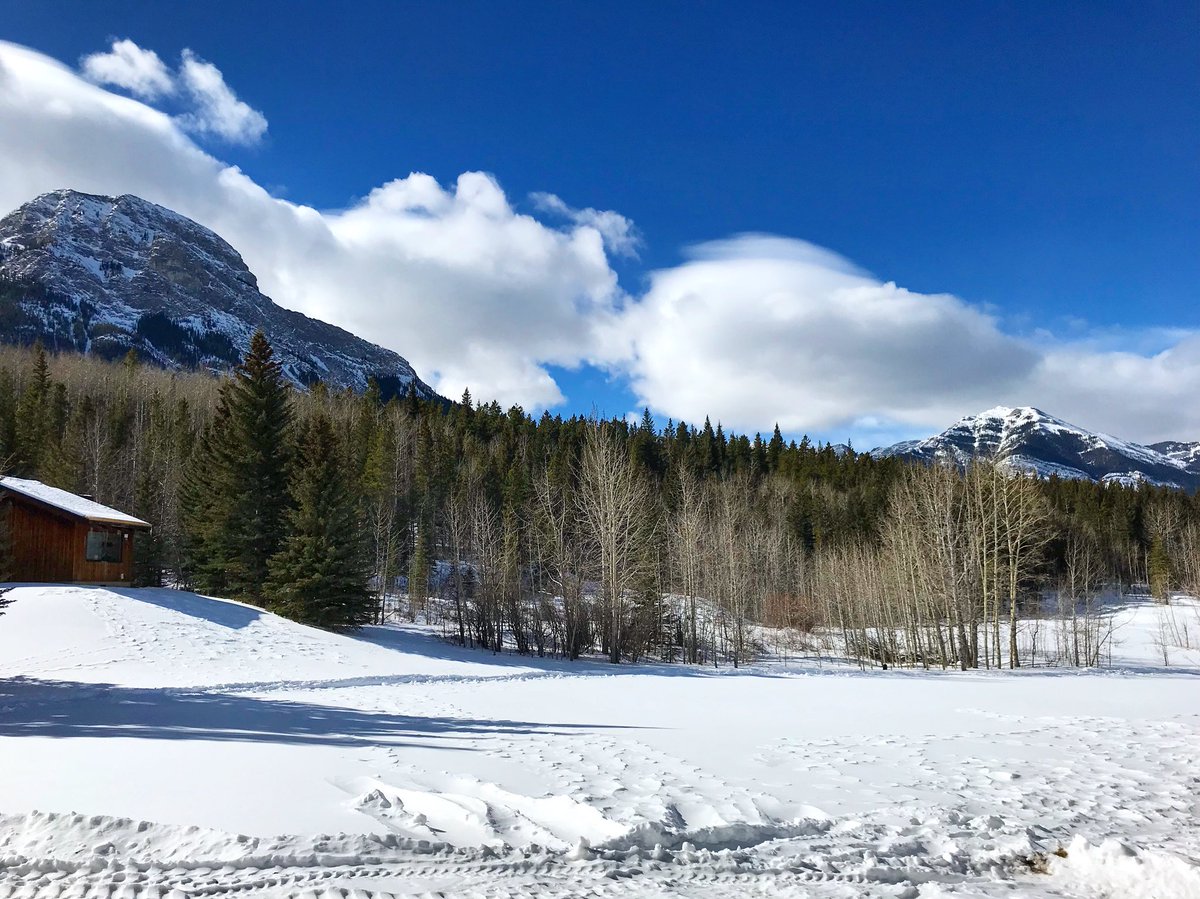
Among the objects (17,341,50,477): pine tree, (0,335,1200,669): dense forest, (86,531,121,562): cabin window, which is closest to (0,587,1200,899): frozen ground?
(0,335,1200,669): dense forest

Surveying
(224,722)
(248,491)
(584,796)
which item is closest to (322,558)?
(248,491)

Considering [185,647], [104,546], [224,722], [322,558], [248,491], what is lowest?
[185,647]

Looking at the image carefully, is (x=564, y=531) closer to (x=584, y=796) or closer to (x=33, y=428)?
(x=584, y=796)

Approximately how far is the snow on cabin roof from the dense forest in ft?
10.9

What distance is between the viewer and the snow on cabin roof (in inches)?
1065

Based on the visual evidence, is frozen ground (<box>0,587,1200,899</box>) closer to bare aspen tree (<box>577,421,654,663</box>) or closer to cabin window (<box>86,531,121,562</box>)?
bare aspen tree (<box>577,421,654,663</box>)

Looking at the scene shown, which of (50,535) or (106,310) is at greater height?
(106,310)

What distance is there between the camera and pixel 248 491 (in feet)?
94.7

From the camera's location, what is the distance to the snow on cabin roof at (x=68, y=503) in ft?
88.7

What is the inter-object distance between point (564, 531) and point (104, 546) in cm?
2104

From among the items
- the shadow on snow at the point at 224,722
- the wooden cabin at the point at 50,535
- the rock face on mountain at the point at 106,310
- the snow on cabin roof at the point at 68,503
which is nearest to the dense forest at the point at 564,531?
the snow on cabin roof at the point at 68,503

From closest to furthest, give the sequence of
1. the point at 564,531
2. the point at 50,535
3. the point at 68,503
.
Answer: the point at 50,535
the point at 68,503
the point at 564,531

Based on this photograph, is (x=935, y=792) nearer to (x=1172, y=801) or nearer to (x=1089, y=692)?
(x=1172, y=801)

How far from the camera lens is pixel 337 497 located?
26.5m
